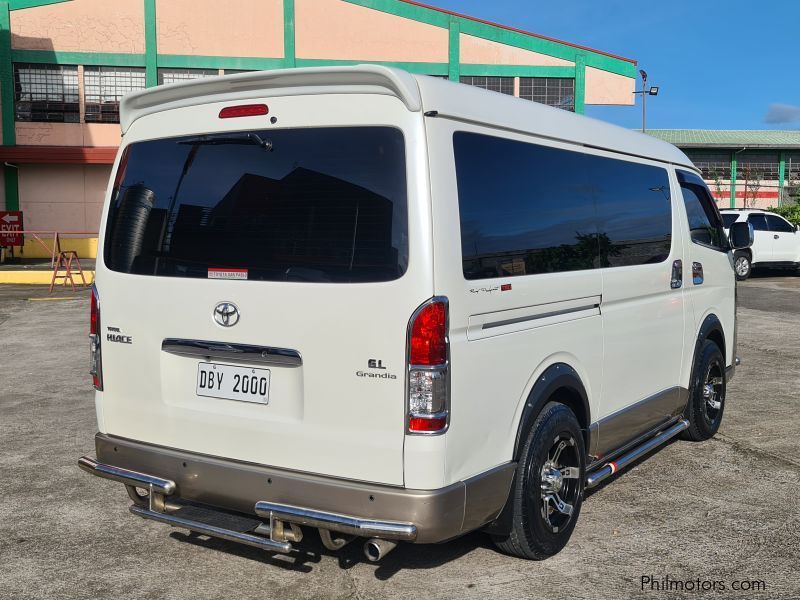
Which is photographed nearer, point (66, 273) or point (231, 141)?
point (231, 141)

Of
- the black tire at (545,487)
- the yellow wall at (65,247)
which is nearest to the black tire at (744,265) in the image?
the black tire at (545,487)

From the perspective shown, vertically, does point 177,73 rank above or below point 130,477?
above

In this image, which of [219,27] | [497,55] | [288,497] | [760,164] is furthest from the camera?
[760,164]

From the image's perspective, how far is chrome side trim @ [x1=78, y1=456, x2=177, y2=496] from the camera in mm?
3773

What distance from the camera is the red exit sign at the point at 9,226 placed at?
26562mm

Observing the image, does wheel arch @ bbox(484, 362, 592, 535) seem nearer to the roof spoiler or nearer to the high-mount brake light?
the roof spoiler

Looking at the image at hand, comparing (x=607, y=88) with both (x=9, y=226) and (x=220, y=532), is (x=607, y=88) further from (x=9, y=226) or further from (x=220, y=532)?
(x=220, y=532)

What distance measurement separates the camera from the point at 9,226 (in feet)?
87.5

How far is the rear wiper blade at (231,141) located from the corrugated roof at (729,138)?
53.7m

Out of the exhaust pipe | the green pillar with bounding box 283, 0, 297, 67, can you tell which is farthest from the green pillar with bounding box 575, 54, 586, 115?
the exhaust pipe

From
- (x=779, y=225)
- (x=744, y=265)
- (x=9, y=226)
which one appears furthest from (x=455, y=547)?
(x=9, y=226)

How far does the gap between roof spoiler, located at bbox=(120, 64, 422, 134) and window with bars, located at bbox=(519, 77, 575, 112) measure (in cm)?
2996

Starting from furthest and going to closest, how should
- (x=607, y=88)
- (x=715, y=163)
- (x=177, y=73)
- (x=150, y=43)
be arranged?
(x=715, y=163) → (x=607, y=88) → (x=177, y=73) → (x=150, y=43)

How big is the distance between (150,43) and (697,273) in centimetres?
2893
